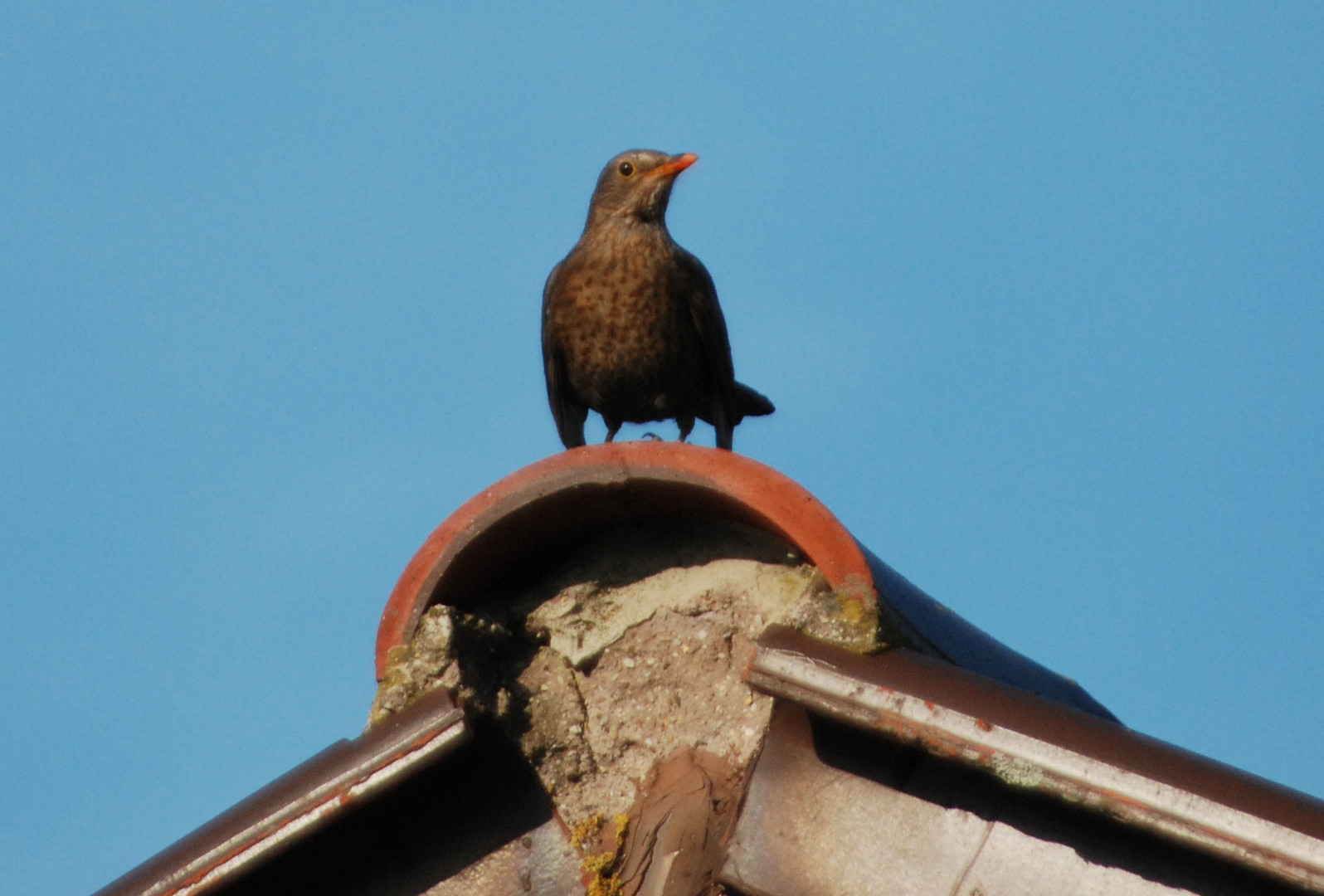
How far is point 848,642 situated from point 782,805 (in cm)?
28

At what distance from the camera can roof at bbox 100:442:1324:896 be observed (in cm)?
225

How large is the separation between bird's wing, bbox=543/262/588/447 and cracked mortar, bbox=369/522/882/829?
3250mm

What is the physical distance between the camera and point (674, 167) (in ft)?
21.1

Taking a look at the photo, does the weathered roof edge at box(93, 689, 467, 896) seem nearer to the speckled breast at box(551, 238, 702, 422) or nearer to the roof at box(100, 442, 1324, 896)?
the roof at box(100, 442, 1324, 896)

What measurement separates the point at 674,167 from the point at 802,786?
4.22 m

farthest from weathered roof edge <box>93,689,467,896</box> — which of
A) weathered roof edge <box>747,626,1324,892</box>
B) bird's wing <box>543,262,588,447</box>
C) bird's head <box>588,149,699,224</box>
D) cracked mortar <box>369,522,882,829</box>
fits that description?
bird's head <box>588,149,699,224</box>

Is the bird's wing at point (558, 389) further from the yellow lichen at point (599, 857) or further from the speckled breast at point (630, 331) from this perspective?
the yellow lichen at point (599, 857)

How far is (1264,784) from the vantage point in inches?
87.0

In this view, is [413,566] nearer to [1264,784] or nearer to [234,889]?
[234,889]

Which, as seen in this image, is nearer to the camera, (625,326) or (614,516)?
(614,516)

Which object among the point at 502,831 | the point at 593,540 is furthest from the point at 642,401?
the point at 502,831

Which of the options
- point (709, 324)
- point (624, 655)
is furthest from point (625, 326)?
point (624, 655)

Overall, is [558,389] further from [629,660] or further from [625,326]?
[629,660]

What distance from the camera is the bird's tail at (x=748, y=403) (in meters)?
6.51
